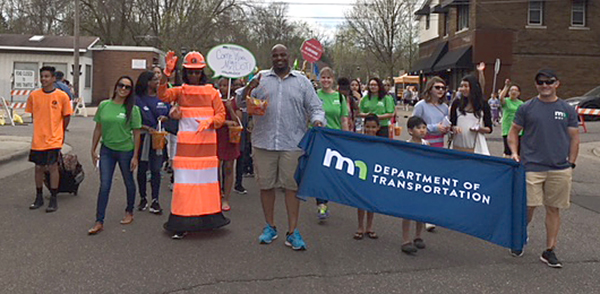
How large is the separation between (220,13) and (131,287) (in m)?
41.0

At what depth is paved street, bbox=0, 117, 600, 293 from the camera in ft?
14.9

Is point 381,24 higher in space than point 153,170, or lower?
higher

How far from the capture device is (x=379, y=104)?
8523mm

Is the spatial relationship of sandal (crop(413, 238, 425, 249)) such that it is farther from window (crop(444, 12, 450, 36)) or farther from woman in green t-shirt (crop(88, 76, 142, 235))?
window (crop(444, 12, 450, 36))

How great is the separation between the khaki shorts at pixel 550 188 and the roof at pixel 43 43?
31.8 metres

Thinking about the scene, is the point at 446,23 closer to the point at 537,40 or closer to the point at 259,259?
the point at 537,40

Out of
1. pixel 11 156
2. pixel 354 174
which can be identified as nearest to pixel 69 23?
pixel 11 156

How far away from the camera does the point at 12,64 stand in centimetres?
3247

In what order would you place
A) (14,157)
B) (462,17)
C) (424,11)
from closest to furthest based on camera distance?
(14,157)
(462,17)
(424,11)

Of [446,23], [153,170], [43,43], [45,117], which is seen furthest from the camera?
[446,23]

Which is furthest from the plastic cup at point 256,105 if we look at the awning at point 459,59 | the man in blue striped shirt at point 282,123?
the awning at point 459,59

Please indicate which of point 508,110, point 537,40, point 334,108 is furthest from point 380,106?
point 537,40

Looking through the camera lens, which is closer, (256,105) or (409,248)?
(256,105)

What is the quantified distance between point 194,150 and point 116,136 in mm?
975
